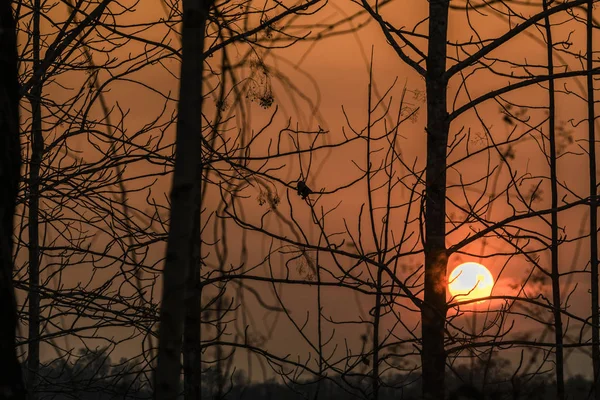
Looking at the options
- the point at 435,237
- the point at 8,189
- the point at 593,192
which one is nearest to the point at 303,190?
the point at 435,237

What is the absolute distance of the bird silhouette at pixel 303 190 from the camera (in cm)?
502

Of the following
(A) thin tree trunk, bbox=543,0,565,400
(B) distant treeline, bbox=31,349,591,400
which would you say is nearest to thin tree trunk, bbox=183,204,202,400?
(B) distant treeline, bbox=31,349,591,400

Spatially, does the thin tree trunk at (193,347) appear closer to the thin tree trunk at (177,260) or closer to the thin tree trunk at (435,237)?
the thin tree trunk at (435,237)

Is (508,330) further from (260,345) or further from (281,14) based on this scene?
(281,14)

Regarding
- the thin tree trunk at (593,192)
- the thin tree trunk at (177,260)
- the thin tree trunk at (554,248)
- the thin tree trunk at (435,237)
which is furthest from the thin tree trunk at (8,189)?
the thin tree trunk at (593,192)

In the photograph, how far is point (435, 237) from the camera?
4.83m

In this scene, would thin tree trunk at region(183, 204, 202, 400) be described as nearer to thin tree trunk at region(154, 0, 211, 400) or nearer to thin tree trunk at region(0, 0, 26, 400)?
thin tree trunk at region(0, 0, 26, 400)

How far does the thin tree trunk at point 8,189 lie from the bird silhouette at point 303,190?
71.7 inches

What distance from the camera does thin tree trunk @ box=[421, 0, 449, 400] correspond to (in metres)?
4.78

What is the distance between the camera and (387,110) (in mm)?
5668

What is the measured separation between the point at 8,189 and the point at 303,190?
191 centimetres

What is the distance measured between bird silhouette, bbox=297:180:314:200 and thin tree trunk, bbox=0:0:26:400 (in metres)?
1.82

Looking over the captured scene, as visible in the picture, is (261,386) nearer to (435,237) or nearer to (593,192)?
(435,237)

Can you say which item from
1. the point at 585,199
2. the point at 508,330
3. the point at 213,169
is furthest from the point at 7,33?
the point at 508,330
